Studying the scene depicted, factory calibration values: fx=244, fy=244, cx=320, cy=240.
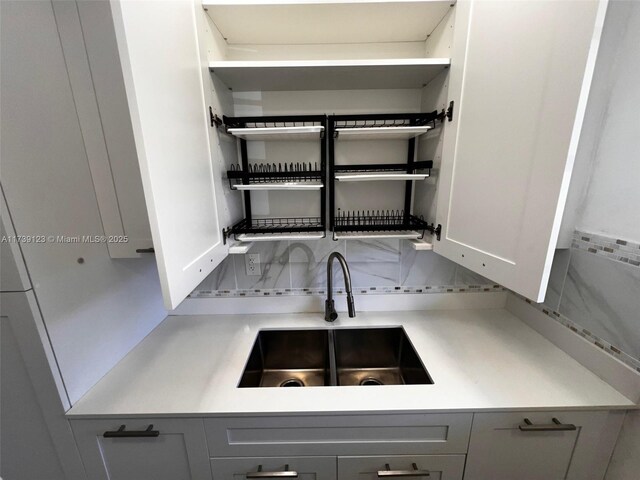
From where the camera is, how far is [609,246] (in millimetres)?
843

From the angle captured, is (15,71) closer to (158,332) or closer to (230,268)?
(230,268)

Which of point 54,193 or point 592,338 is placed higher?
point 54,193

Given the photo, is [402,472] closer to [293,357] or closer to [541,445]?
[541,445]

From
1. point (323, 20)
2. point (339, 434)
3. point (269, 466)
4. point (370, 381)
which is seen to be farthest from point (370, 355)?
point (323, 20)

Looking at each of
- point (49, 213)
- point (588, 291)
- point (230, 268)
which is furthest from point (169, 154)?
point (588, 291)

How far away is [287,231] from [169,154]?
1.94 feet

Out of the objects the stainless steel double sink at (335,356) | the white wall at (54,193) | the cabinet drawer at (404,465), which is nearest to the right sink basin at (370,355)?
the stainless steel double sink at (335,356)

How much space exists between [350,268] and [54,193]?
1.19m

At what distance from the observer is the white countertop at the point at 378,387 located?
0.82 metres

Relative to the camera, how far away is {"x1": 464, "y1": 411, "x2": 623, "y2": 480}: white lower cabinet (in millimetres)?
821

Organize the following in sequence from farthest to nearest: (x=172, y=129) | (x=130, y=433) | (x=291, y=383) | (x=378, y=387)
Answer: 1. (x=291, y=383)
2. (x=378, y=387)
3. (x=130, y=433)
4. (x=172, y=129)

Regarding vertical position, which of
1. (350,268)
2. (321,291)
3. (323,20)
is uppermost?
(323,20)

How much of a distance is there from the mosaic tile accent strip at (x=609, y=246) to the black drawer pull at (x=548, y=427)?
0.57 m

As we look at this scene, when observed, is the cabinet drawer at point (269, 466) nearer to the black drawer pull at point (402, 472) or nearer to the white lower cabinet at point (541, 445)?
the black drawer pull at point (402, 472)
